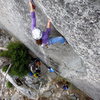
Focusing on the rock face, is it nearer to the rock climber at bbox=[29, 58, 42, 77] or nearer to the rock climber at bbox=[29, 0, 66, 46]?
the rock climber at bbox=[29, 0, 66, 46]

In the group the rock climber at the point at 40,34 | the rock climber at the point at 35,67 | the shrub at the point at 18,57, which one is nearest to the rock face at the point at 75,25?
the rock climber at the point at 40,34

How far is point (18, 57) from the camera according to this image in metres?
7.88

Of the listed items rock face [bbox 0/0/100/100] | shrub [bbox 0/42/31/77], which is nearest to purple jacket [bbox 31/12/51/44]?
rock face [bbox 0/0/100/100]

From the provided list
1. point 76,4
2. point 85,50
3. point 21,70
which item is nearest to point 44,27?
point 85,50

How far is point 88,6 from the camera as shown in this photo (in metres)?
3.62

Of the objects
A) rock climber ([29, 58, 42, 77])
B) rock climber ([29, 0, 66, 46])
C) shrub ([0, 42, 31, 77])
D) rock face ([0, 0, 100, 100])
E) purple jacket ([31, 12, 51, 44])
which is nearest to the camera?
rock face ([0, 0, 100, 100])

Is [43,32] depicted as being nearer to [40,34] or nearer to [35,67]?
[40,34]

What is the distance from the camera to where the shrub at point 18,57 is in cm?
782

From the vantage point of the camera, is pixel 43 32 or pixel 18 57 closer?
pixel 43 32

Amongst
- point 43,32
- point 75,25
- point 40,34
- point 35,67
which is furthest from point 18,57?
point 75,25

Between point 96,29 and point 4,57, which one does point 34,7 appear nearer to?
point 96,29

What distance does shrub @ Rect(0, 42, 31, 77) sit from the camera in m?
7.82

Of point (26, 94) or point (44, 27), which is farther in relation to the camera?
point (26, 94)

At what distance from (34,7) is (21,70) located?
3.61 meters
